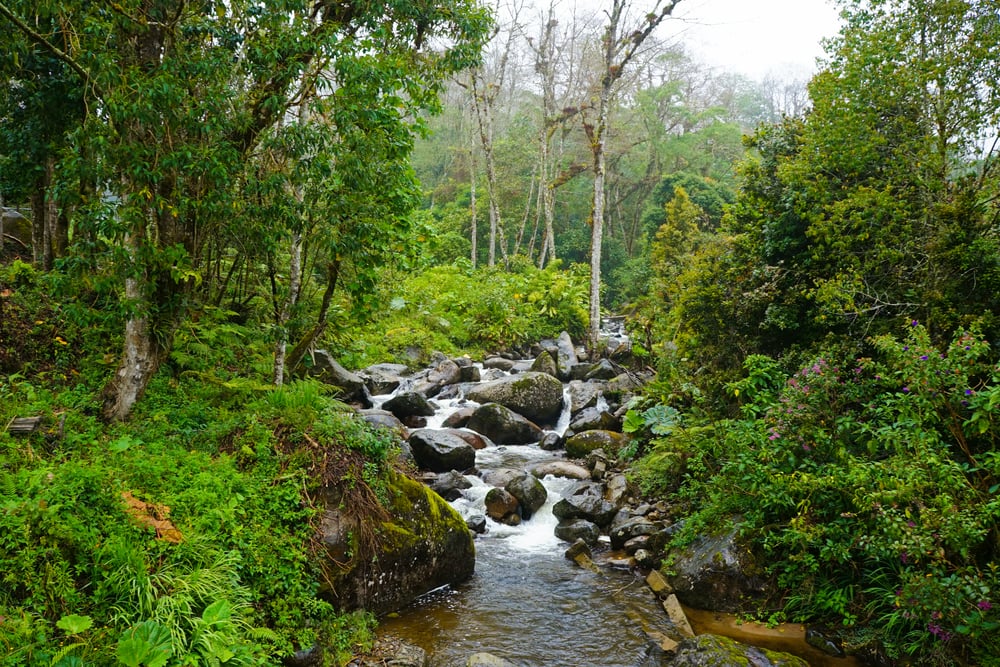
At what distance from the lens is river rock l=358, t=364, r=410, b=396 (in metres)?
15.0

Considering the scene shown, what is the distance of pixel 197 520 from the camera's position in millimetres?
5348

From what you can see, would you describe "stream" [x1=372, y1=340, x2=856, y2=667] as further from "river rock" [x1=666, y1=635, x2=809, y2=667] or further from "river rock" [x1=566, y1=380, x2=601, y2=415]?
"river rock" [x1=566, y1=380, x2=601, y2=415]

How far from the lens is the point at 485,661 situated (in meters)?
5.88

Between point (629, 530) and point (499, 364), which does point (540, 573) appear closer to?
point (629, 530)

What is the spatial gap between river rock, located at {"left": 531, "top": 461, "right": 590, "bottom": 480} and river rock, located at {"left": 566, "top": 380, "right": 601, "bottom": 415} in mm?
3346

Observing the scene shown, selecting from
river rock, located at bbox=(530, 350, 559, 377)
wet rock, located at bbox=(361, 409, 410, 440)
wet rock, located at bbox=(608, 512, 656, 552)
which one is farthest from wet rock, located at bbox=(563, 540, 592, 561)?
→ river rock, located at bbox=(530, 350, 559, 377)

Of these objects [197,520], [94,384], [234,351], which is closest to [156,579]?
[197,520]

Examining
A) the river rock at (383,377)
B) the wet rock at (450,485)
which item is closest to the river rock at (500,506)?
the wet rock at (450,485)

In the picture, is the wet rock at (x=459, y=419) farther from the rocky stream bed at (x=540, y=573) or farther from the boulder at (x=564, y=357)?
the boulder at (x=564, y=357)

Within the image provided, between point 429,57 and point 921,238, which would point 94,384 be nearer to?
point 429,57

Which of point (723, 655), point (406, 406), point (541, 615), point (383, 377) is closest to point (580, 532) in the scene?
point (541, 615)

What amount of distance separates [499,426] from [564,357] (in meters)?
6.64

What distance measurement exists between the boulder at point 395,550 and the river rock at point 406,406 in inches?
232

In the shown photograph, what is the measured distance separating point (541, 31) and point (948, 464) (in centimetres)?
2601
